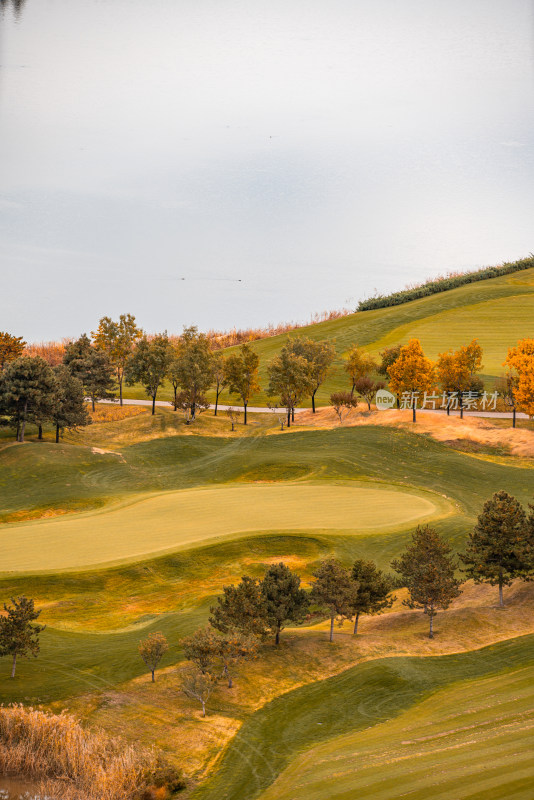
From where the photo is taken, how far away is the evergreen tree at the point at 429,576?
1170 inches

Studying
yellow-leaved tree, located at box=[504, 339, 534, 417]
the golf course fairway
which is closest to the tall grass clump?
the golf course fairway

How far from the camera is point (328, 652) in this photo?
28000 millimetres

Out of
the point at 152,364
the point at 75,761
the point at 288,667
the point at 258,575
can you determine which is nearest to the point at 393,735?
the point at 288,667

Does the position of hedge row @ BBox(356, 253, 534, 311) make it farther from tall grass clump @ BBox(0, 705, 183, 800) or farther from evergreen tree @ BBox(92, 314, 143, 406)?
tall grass clump @ BBox(0, 705, 183, 800)

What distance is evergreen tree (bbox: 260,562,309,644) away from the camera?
1089 inches

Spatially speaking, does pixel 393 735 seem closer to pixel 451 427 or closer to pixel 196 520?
pixel 196 520

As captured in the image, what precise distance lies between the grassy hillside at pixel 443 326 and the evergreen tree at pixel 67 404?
28.5 meters

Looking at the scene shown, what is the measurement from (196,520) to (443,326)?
77985 mm

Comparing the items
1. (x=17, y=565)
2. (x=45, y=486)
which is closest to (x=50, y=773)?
(x=17, y=565)

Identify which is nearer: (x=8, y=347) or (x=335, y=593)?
(x=335, y=593)

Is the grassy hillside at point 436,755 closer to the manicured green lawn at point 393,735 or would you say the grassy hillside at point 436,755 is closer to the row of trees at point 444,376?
the manicured green lawn at point 393,735
